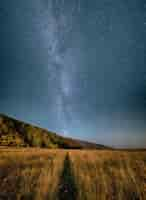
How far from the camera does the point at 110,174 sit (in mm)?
8383

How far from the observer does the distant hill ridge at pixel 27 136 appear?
40.0 feet

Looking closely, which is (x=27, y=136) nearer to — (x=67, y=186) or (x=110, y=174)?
(x=67, y=186)

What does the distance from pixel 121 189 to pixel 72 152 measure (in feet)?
9.80

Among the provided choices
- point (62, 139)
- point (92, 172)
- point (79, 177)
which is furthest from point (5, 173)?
point (62, 139)

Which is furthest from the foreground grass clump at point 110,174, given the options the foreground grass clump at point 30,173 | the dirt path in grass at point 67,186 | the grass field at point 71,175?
the foreground grass clump at point 30,173

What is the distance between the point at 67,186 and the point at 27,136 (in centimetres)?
675

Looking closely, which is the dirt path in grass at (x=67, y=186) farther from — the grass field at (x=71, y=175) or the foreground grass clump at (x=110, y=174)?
the foreground grass clump at (x=110, y=174)

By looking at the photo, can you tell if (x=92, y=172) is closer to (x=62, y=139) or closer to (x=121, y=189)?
(x=121, y=189)

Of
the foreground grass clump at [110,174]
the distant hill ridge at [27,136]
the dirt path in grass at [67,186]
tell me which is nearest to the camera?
the dirt path in grass at [67,186]

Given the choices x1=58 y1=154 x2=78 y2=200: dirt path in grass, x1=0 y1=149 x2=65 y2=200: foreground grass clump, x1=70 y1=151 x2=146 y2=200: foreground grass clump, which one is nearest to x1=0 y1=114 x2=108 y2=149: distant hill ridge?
x1=0 y1=149 x2=65 y2=200: foreground grass clump

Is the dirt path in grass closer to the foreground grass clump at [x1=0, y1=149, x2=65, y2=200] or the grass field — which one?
the grass field

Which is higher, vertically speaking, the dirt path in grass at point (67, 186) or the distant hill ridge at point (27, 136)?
the distant hill ridge at point (27, 136)

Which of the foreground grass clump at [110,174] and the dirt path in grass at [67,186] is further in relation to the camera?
the foreground grass clump at [110,174]

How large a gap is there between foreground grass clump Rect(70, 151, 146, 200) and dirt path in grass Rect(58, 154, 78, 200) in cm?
19
